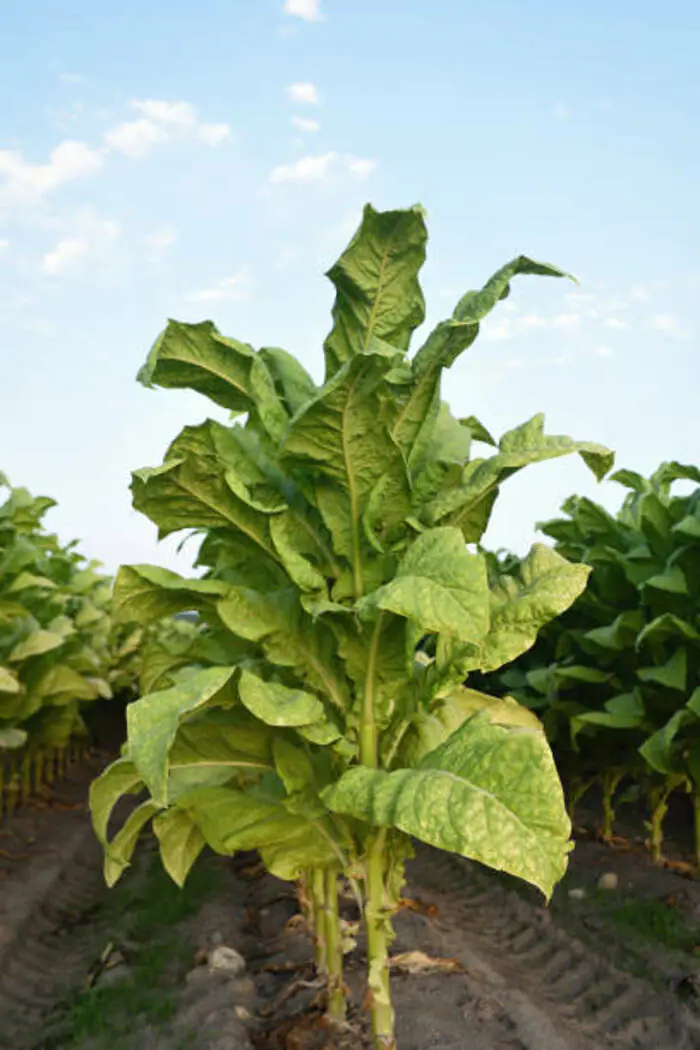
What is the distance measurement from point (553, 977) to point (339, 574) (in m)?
2.92

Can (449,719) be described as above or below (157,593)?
below

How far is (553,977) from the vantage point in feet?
14.5

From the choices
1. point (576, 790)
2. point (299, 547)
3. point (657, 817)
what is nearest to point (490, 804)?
point (299, 547)

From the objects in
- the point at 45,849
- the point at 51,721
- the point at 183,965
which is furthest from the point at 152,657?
the point at 51,721

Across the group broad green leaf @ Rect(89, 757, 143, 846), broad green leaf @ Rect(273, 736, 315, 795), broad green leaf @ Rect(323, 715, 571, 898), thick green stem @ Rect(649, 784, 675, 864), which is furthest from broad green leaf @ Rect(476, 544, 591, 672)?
thick green stem @ Rect(649, 784, 675, 864)

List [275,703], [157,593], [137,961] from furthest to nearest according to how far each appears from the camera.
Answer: [137,961] < [157,593] < [275,703]

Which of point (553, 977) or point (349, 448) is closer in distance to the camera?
point (349, 448)

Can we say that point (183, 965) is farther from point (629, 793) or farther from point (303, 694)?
point (629, 793)

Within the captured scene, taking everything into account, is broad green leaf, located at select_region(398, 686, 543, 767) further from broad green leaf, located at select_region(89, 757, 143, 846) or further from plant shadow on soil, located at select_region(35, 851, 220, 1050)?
plant shadow on soil, located at select_region(35, 851, 220, 1050)

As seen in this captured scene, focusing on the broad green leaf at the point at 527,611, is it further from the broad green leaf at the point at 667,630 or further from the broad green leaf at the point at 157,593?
the broad green leaf at the point at 667,630

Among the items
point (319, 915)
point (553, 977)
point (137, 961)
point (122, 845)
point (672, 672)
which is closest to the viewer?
point (122, 845)

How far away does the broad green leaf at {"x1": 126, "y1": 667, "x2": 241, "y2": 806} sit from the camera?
1.96 meters

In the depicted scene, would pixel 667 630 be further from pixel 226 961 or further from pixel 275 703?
pixel 275 703

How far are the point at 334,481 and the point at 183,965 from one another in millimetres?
3158
